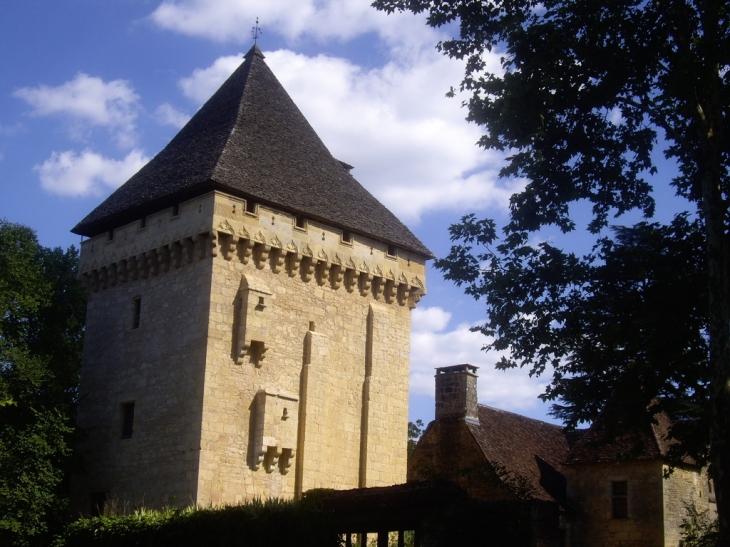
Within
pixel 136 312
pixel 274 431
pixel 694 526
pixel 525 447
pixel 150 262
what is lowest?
pixel 694 526

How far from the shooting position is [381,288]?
25328 mm

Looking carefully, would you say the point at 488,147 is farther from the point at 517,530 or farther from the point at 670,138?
the point at 517,530

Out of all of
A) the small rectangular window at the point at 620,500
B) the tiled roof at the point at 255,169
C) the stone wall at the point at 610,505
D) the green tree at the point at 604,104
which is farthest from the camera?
the small rectangular window at the point at 620,500

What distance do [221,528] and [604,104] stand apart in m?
10.2

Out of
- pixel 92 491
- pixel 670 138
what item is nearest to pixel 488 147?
pixel 670 138

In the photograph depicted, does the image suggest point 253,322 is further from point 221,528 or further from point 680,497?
point 680,497

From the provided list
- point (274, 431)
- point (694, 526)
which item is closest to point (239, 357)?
point (274, 431)

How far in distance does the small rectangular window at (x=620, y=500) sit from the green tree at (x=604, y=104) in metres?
11.9

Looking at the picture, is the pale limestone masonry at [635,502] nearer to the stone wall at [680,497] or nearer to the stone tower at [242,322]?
the stone wall at [680,497]

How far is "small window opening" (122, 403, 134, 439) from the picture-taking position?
2297 cm

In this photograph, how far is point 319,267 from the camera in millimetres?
24016

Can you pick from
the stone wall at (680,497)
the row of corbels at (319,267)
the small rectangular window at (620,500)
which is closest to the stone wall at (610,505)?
the small rectangular window at (620,500)

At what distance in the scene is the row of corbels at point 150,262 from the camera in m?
22.2

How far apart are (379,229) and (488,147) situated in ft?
27.6
